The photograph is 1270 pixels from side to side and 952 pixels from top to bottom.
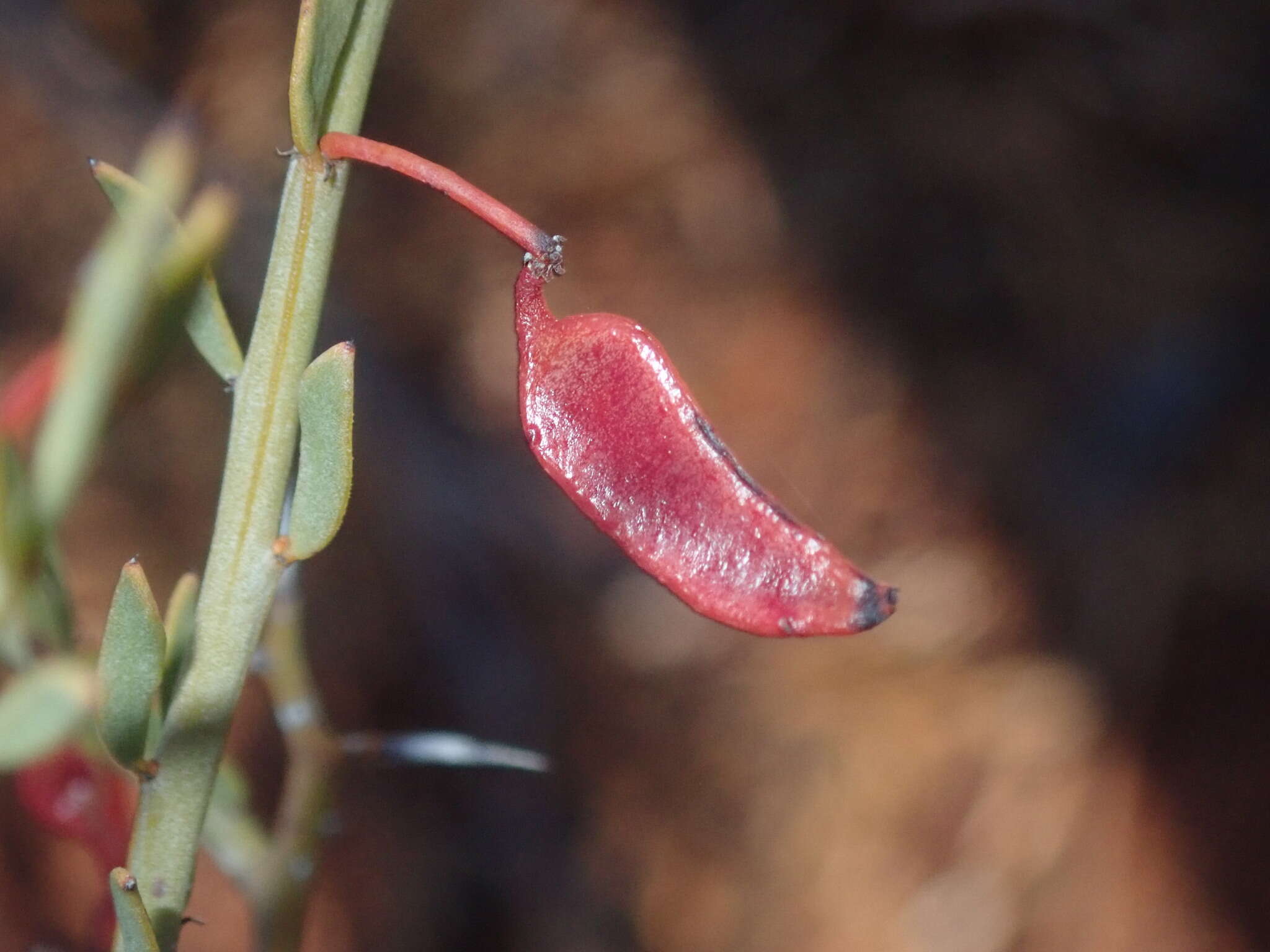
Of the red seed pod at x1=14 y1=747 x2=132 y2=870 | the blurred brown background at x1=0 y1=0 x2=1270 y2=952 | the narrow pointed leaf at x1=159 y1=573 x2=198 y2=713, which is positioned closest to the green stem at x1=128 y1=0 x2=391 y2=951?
the narrow pointed leaf at x1=159 y1=573 x2=198 y2=713

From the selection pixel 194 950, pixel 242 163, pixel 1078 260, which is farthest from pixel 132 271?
pixel 1078 260

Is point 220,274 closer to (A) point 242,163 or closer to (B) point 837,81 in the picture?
(A) point 242,163

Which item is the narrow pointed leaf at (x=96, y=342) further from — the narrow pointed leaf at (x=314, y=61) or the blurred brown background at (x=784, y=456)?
the blurred brown background at (x=784, y=456)

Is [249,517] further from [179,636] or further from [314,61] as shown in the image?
[314,61]

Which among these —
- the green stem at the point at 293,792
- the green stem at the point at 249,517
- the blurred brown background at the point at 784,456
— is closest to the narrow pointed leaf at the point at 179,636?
the green stem at the point at 249,517

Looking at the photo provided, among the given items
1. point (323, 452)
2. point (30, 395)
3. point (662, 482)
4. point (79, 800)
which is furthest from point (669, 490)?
point (79, 800)

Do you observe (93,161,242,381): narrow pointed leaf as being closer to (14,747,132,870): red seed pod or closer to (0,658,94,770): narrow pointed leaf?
(0,658,94,770): narrow pointed leaf

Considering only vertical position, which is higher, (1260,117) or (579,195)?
(1260,117)
